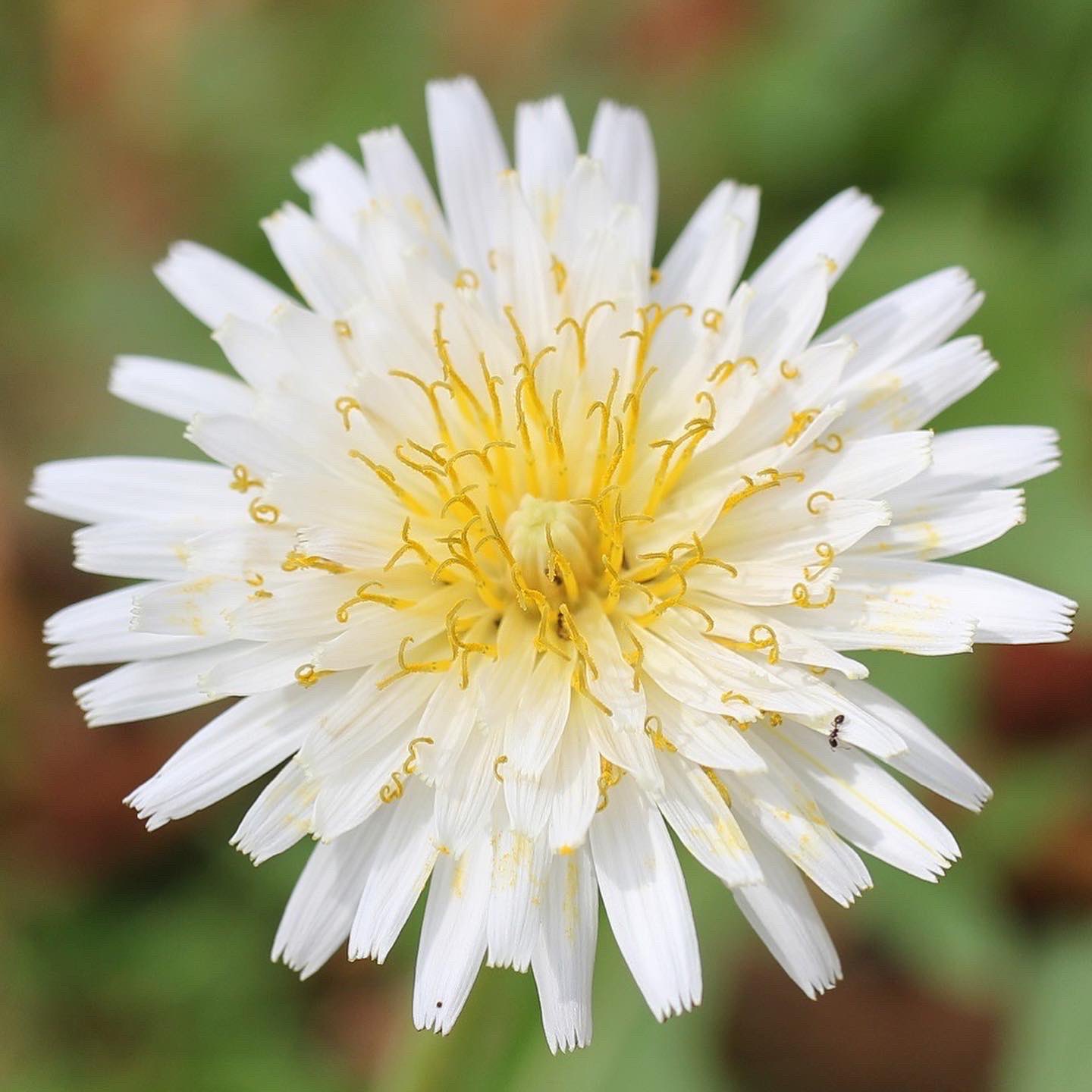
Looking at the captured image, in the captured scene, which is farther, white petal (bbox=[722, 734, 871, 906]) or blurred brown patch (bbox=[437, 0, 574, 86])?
blurred brown patch (bbox=[437, 0, 574, 86])

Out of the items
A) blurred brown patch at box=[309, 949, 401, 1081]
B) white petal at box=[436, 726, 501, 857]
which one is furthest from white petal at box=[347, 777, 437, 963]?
blurred brown patch at box=[309, 949, 401, 1081]

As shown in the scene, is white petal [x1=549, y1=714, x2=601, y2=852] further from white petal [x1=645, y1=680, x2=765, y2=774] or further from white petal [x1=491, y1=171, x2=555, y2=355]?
white petal [x1=491, y1=171, x2=555, y2=355]

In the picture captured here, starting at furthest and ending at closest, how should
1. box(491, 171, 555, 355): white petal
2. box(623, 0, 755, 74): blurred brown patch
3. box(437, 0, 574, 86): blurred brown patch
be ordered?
box(437, 0, 574, 86): blurred brown patch < box(623, 0, 755, 74): blurred brown patch < box(491, 171, 555, 355): white petal

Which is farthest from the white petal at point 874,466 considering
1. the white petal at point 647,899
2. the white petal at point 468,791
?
the white petal at point 468,791

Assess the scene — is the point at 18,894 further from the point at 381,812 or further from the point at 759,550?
the point at 759,550

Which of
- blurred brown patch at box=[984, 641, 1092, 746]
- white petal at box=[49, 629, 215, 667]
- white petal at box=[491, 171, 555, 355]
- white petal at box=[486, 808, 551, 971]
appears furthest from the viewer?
blurred brown patch at box=[984, 641, 1092, 746]

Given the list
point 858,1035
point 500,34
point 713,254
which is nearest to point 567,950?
point 713,254

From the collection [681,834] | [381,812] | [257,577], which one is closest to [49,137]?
[257,577]

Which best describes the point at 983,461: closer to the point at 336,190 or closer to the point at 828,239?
the point at 828,239
